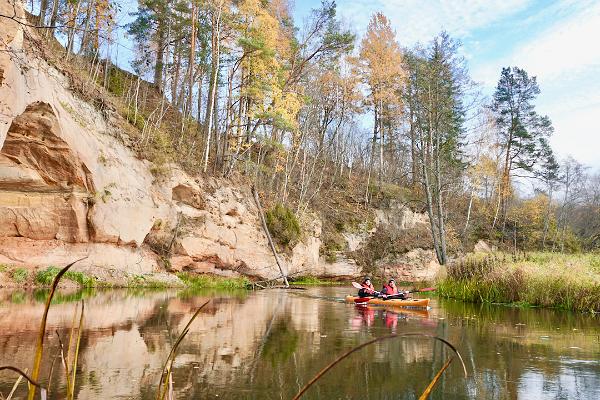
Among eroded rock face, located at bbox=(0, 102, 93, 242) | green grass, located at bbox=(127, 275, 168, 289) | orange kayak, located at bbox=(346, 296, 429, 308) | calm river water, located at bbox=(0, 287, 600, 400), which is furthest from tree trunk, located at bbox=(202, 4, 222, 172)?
calm river water, located at bbox=(0, 287, 600, 400)

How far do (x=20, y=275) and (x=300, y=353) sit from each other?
12.6m

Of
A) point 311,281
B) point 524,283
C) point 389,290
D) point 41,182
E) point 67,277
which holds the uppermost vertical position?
point 41,182

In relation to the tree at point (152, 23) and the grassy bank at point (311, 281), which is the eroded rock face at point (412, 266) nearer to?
the grassy bank at point (311, 281)

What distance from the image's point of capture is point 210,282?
22.9 metres

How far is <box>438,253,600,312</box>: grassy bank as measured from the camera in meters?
14.0

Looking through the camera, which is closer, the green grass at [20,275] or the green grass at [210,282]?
the green grass at [20,275]

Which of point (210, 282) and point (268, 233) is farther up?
point (268, 233)

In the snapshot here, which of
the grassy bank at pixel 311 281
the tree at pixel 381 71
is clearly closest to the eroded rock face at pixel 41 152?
the grassy bank at pixel 311 281

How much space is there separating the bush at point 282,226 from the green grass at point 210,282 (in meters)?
4.72

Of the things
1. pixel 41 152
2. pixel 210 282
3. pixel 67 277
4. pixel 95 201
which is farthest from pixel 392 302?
pixel 41 152

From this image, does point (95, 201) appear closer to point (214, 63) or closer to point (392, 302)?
point (214, 63)

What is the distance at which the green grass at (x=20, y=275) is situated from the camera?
15718 mm

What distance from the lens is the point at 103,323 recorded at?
9.54 m

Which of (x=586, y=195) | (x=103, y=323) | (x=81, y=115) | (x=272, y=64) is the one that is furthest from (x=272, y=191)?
(x=586, y=195)
